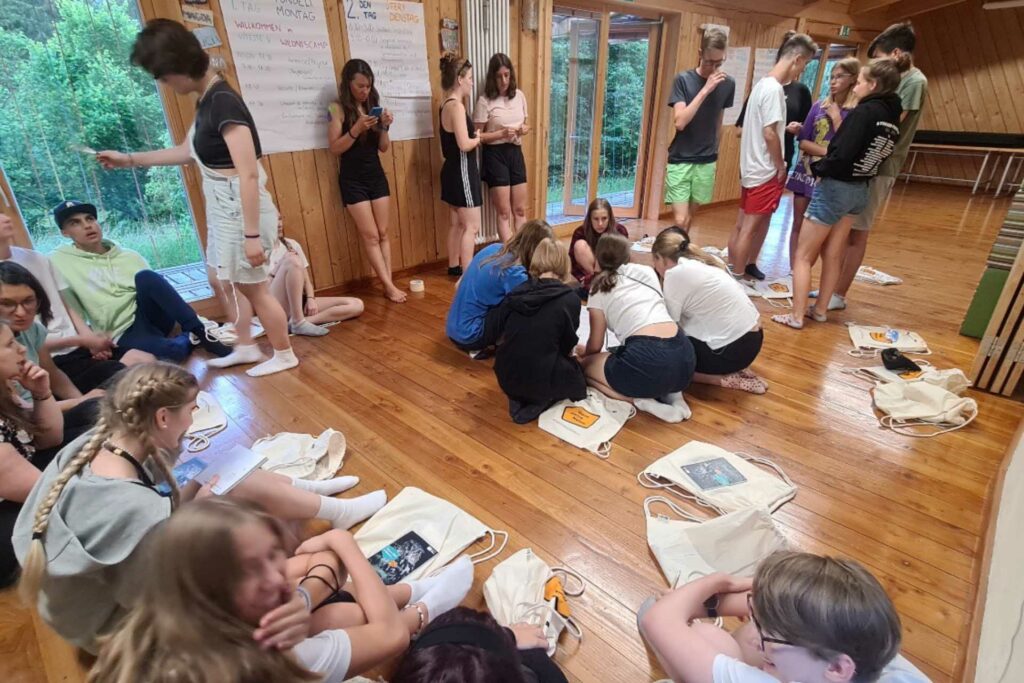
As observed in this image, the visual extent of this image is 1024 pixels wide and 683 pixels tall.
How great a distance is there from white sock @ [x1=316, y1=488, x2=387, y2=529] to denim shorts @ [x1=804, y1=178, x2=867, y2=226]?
8.69 ft

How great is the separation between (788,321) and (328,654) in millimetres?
2993

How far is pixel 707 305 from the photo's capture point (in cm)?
→ 232

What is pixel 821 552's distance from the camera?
1.61m

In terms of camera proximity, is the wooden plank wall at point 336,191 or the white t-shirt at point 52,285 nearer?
the white t-shirt at point 52,285

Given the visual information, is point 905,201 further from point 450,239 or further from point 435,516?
point 435,516

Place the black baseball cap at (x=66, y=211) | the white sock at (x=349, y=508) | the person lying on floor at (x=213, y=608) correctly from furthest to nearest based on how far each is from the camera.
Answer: the black baseball cap at (x=66, y=211) < the white sock at (x=349, y=508) < the person lying on floor at (x=213, y=608)

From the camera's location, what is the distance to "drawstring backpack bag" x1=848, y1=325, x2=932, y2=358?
9.25ft

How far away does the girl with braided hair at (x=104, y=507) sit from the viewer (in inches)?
38.9

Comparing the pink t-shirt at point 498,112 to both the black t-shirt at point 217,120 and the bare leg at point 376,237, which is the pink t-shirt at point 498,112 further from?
the black t-shirt at point 217,120

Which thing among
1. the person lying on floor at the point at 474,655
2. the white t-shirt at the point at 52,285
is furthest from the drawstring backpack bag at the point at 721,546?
the white t-shirt at the point at 52,285

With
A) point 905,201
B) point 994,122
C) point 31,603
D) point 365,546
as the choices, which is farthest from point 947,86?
point 31,603

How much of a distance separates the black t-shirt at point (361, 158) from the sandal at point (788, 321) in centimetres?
263

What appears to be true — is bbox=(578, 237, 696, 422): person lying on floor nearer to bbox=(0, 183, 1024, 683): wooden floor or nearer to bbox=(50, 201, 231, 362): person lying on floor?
bbox=(0, 183, 1024, 683): wooden floor

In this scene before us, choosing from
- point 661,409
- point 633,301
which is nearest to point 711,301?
point 633,301
